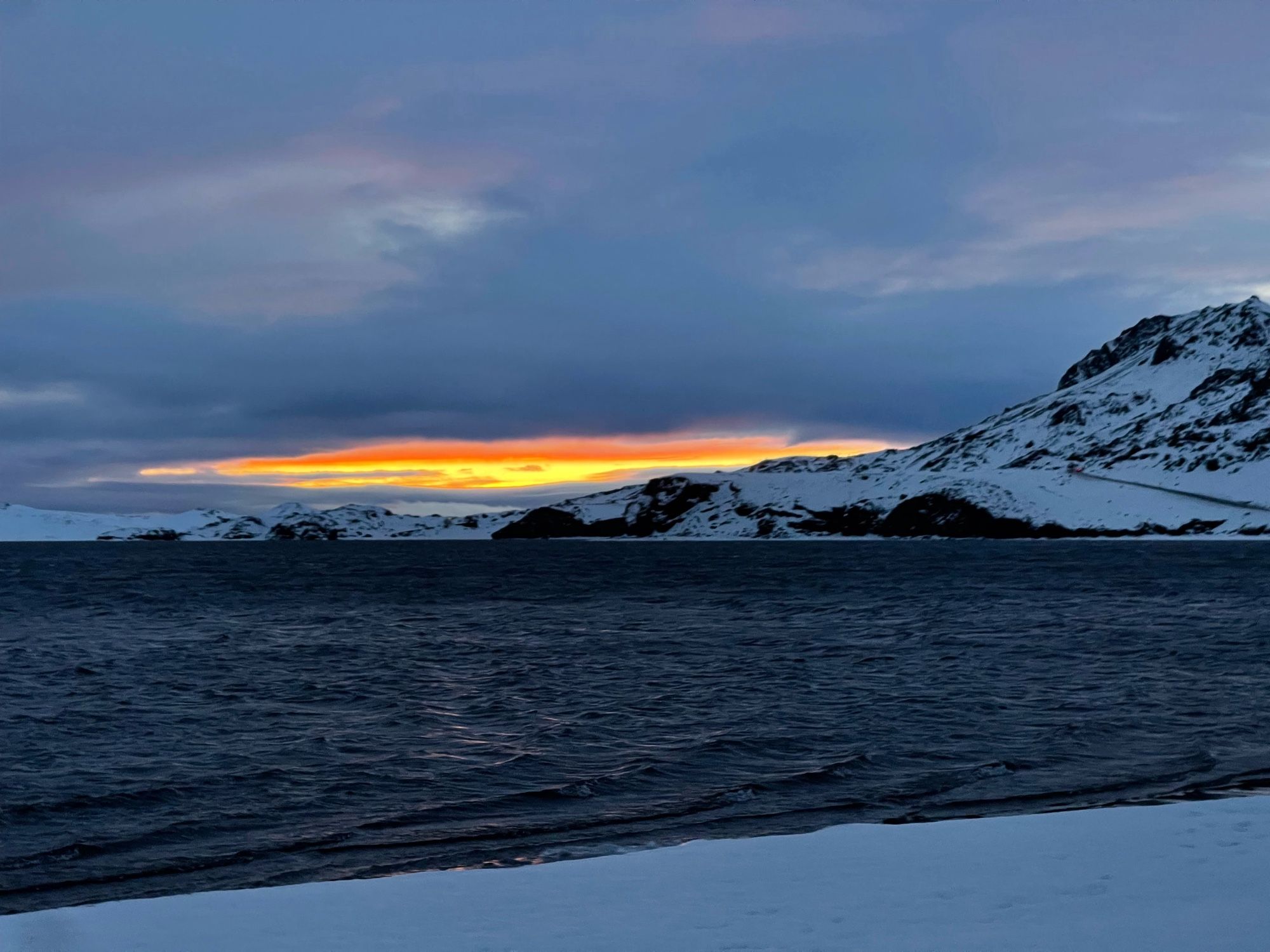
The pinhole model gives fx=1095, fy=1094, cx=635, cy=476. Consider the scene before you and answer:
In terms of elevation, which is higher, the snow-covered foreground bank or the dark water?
the snow-covered foreground bank

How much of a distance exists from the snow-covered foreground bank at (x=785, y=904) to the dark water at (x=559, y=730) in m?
3.19

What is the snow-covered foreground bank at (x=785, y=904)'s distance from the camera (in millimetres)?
10297

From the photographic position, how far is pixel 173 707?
3067cm

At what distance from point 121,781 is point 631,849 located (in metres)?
11.2

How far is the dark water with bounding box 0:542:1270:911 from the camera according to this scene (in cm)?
1748

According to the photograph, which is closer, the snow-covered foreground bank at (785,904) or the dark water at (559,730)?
the snow-covered foreground bank at (785,904)

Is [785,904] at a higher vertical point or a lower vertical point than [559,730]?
higher

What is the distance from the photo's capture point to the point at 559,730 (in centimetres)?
2659

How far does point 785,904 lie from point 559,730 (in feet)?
51.1

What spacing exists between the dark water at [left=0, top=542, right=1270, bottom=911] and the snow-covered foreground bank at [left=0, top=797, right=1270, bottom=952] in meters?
3.19

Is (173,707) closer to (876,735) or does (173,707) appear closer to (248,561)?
(876,735)

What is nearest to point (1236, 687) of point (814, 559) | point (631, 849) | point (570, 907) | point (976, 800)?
point (976, 800)

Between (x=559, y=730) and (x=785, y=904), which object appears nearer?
(x=785, y=904)

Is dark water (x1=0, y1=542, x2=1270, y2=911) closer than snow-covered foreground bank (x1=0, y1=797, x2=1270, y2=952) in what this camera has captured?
No
